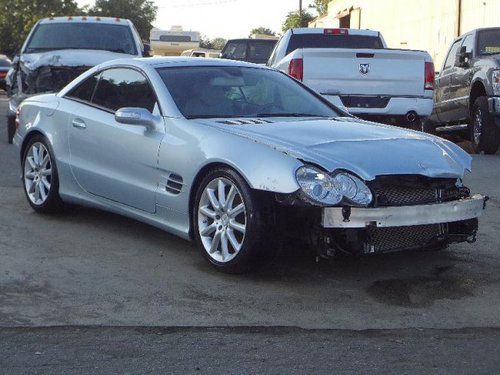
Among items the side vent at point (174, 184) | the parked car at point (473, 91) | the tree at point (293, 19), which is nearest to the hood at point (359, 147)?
the side vent at point (174, 184)

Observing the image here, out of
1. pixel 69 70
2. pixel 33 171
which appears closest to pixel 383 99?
pixel 69 70

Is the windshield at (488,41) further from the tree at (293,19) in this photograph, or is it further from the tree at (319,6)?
the tree at (319,6)

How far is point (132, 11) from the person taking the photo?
100 m

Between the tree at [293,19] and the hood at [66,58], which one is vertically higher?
the hood at [66,58]

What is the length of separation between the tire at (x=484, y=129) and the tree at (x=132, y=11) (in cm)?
8482

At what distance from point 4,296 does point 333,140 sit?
2.29m

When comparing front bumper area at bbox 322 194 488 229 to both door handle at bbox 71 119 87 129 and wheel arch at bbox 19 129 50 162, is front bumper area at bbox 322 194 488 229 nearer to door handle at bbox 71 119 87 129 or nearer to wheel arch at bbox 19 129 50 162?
door handle at bbox 71 119 87 129

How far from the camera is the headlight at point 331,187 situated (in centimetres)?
591

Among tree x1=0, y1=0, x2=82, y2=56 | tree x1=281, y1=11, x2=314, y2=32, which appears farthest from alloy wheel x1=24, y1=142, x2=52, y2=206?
tree x1=281, y1=11, x2=314, y2=32

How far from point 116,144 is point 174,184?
2.78 ft

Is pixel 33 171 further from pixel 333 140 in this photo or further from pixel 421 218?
pixel 421 218

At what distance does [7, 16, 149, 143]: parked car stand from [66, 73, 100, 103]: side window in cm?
539

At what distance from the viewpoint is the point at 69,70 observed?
13625 millimetres

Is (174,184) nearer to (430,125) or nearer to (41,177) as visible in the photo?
(41,177)
